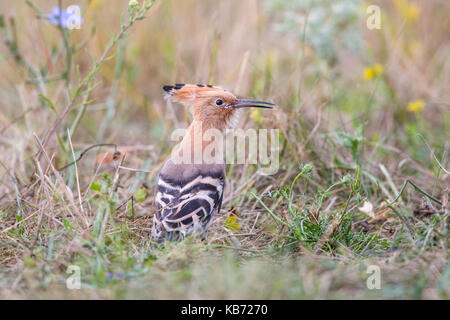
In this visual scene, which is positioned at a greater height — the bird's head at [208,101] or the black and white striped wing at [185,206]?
the bird's head at [208,101]

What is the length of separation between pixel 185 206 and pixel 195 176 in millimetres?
271

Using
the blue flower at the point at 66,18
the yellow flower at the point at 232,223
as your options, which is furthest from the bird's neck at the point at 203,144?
the blue flower at the point at 66,18

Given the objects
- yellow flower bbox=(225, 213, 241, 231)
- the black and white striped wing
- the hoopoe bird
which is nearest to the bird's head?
the hoopoe bird

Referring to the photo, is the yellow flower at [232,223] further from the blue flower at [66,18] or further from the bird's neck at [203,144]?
the blue flower at [66,18]

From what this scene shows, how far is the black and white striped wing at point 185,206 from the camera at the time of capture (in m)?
2.83

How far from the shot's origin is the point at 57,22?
146 inches

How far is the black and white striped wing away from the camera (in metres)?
2.83

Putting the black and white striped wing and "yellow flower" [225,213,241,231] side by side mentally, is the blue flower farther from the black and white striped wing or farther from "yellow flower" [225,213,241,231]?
"yellow flower" [225,213,241,231]

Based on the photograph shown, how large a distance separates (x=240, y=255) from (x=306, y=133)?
1398mm

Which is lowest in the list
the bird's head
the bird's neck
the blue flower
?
the bird's neck

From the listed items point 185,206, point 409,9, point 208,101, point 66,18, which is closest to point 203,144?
point 208,101

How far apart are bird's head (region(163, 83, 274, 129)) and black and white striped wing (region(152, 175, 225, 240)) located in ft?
1.83

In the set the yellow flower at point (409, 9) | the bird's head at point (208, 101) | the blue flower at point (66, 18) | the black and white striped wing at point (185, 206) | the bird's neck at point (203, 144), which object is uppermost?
the yellow flower at point (409, 9)
